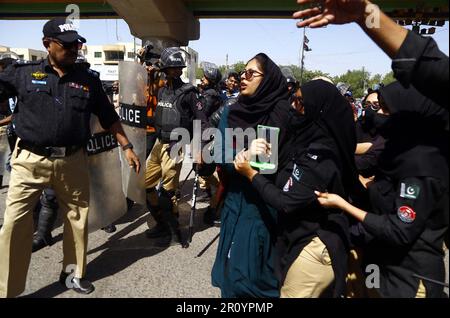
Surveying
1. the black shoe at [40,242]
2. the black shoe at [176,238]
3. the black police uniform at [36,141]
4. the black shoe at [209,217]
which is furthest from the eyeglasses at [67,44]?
the black shoe at [209,217]

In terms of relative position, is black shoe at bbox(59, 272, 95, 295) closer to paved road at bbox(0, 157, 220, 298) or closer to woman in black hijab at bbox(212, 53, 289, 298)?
paved road at bbox(0, 157, 220, 298)

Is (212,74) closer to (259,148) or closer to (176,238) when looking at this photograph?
(176,238)

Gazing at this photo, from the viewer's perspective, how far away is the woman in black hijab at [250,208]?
2127 mm

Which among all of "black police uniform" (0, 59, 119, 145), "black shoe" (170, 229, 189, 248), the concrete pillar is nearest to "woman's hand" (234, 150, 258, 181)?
"black police uniform" (0, 59, 119, 145)

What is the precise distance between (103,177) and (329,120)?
2.53m

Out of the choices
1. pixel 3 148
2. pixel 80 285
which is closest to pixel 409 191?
pixel 80 285

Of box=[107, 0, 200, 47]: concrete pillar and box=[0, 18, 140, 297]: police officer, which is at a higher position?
box=[107, 0, 200, 47]: concrete pillar

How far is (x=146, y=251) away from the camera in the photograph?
380cm

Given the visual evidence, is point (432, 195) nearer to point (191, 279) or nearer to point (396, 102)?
point (396, 102)

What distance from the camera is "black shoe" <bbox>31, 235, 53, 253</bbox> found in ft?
12.0

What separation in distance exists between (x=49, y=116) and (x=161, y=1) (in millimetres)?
10040

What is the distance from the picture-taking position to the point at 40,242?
146 inches

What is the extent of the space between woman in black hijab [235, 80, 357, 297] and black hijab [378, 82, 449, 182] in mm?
231
